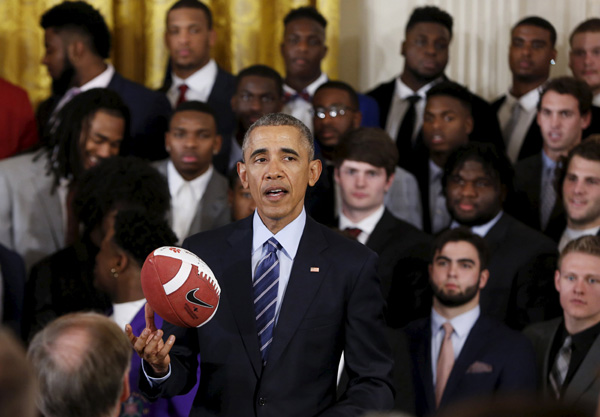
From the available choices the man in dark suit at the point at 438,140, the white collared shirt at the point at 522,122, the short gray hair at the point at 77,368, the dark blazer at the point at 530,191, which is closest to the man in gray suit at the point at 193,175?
the man in dark suit at the point at 438,140

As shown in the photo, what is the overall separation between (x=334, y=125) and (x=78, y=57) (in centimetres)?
157

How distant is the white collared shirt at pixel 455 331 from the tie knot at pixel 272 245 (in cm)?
171

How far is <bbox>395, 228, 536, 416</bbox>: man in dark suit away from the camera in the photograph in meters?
4.32

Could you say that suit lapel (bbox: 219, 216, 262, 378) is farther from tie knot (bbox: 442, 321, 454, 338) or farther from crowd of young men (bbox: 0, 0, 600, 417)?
tie knot (bbox: 442, 321, 454, 338)

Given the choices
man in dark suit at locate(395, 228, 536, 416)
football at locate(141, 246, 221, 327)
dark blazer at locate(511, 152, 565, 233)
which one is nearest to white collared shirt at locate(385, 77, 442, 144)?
dark blazer at locate(511, 152, 565, 233)

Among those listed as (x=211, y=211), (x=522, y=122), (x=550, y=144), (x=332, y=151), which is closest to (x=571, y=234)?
(x=550, y=144)

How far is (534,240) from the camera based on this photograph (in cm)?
484

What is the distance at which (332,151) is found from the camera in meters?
5.66

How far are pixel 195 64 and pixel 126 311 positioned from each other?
249 cm

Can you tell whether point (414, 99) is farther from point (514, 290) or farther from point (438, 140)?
point (514, 290)

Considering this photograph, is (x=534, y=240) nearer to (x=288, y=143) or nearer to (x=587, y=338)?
(x=587, y=338)

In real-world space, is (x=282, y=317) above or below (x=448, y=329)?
above

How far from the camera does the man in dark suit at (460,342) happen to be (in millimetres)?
4320

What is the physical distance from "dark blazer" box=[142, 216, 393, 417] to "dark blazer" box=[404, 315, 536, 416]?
4.76 ft
